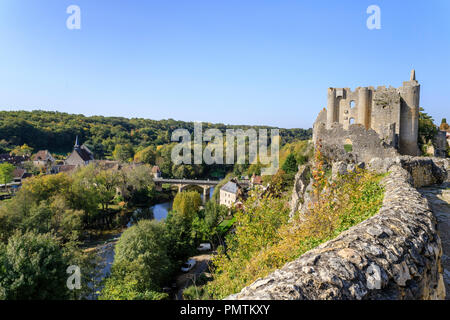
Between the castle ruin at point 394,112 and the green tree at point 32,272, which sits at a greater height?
the castle ruin at point 394,112

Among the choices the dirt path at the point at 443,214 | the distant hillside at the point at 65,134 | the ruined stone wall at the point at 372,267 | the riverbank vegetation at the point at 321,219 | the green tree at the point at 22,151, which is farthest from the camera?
the distant hillside at the point at 65,134

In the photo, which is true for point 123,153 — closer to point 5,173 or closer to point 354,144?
point 5,173

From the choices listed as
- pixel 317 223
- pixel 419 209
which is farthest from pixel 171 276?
pixel 419 209

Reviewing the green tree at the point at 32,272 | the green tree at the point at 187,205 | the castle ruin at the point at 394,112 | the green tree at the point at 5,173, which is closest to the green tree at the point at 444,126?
the castle ruin at the point at 394,112

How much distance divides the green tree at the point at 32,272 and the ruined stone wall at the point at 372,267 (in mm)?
12796

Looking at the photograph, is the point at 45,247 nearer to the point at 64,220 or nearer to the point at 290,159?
the point at 64,220

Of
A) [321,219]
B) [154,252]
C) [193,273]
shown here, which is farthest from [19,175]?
[321,219]

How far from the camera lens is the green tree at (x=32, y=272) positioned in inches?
434

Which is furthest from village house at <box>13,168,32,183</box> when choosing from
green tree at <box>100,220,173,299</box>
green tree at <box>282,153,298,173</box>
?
green tree at <box>282,153,298,173</box>

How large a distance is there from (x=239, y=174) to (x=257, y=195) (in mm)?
51504

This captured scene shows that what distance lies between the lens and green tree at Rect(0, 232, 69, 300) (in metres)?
11.0

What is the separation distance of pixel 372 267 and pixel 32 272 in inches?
544

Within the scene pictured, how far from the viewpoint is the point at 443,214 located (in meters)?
6.89

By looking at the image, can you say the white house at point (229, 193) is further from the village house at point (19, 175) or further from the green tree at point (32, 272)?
the village house at point (19, 175)
